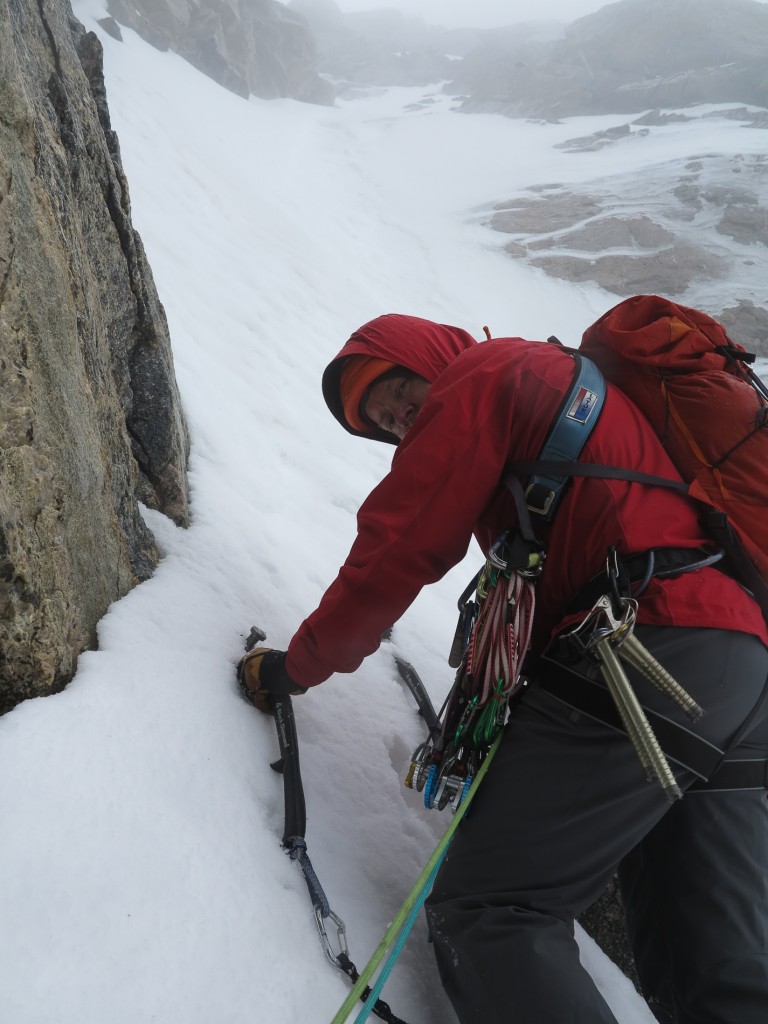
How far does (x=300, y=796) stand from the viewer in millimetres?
1995

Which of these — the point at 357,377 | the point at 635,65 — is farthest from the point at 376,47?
the point at 357,377

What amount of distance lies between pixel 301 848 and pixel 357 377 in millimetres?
1504

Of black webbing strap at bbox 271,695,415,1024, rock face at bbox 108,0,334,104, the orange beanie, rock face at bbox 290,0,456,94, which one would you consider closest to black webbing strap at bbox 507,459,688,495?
the orange beanie

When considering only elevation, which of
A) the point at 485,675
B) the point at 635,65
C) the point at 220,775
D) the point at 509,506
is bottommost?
the point at 220,775

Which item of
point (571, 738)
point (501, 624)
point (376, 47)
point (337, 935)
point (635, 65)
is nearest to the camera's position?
point (571, 738)

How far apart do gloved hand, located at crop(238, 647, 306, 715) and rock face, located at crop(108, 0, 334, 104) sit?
31.8m

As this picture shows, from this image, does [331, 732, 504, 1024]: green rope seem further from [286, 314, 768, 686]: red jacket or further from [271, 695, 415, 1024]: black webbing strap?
[286, 314, 768, 686]: red jacket

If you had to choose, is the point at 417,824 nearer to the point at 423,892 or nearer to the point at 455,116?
the point at 423,892

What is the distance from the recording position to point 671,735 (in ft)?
4.96

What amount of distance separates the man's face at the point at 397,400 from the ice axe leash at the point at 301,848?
106cm

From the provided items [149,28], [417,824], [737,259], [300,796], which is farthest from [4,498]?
[149,28]

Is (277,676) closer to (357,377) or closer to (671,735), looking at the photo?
(357,377)

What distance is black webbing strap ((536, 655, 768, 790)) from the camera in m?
1.51

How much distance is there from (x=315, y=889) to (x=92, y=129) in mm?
3012
